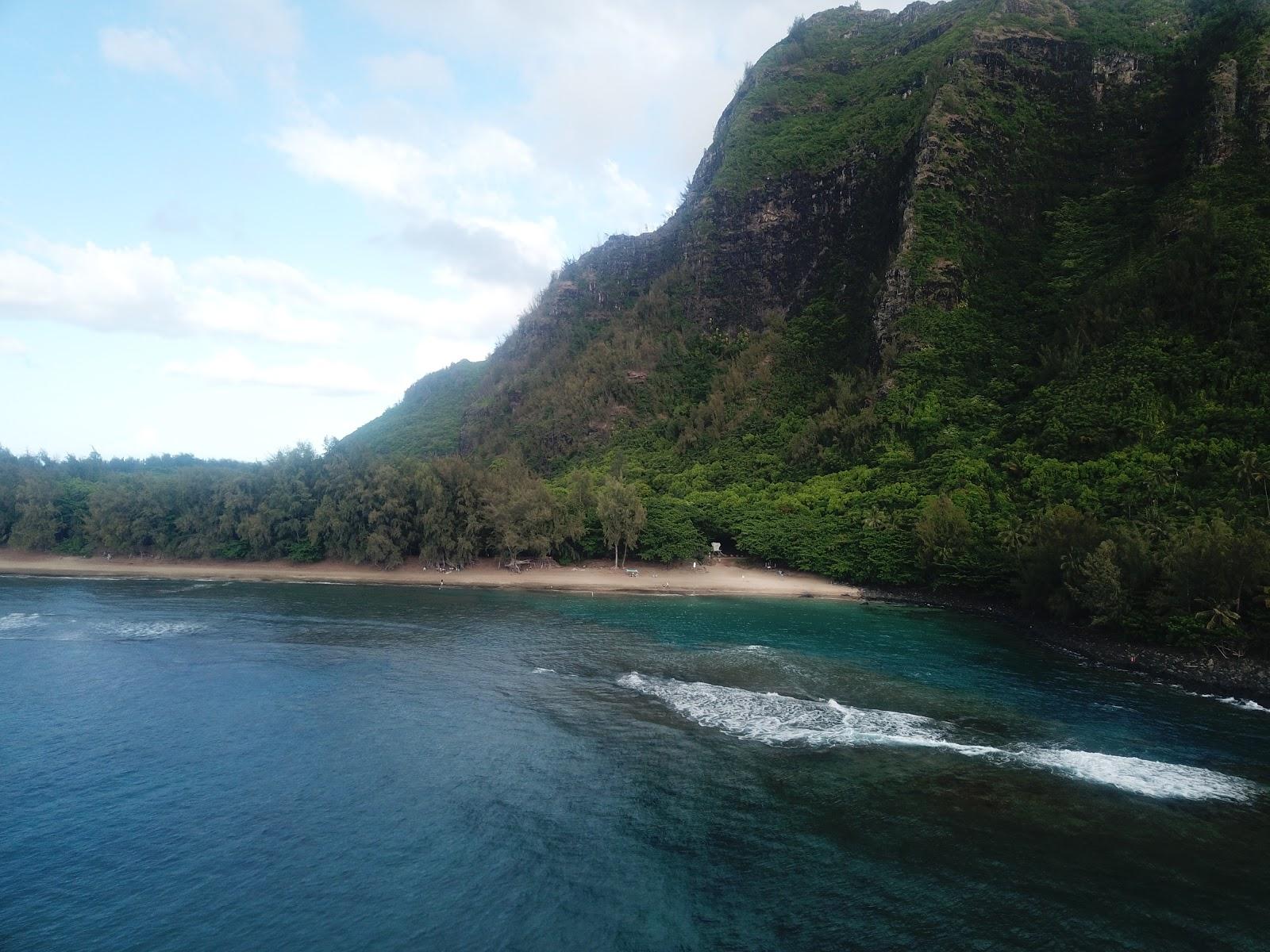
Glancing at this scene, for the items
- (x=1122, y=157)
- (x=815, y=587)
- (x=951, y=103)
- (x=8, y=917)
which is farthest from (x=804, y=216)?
(x=8, y=917)

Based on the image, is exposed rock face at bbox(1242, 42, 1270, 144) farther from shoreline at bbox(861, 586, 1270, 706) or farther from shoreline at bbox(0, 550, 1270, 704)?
shoreline at bbox(861, 586, 1270, 706)

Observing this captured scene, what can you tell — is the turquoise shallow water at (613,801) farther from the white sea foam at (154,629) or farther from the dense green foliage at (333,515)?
the dense green foliage at (333,515)

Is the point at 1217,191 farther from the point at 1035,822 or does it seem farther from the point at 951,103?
the point at 1035,822

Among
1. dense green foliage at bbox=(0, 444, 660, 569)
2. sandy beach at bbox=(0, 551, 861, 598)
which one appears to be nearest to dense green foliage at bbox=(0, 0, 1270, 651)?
dense green foliage at bbox=(0, 444, 660, 569)

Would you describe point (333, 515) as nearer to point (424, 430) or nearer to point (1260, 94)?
point (424, 430)

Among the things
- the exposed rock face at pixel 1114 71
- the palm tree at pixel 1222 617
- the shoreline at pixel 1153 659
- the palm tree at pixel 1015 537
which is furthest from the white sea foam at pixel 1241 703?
the exposed rock face at pixel 1114 71

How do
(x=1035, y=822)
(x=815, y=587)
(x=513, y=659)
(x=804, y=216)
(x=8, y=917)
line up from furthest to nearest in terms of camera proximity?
(x=804, y=216), (x=815, y=587), (x=513, y=659), (x=1035, y=822), (x=8, y=917)
